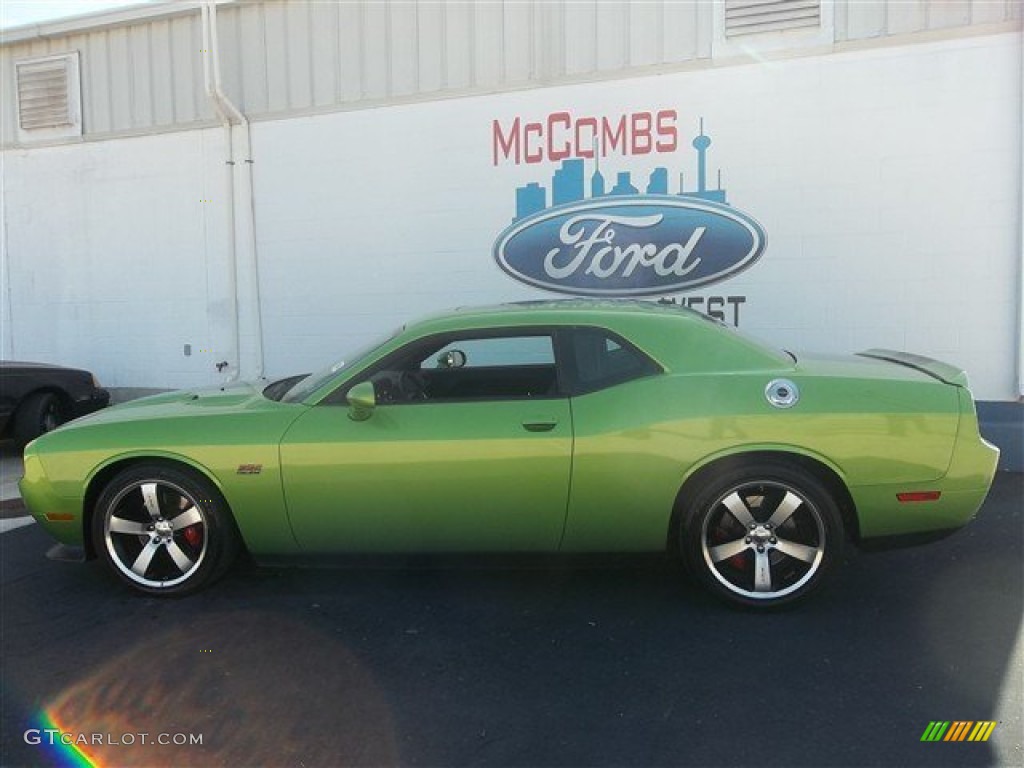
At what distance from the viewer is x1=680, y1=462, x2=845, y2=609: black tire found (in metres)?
3.83

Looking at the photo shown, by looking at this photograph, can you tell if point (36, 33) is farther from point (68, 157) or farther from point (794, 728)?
point (794, 728)

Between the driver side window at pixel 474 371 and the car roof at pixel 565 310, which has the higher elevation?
the car roof at pixel 565 310

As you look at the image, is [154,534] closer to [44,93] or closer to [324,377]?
[324,377]

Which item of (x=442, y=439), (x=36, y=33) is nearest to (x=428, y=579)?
(x=442, y=439)

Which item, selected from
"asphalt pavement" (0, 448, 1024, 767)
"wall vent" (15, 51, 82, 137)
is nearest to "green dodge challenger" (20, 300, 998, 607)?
"asphalt pavement" (0, 448, 1024, 767)

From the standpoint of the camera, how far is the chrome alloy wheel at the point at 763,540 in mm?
3850

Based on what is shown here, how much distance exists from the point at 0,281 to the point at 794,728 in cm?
1085

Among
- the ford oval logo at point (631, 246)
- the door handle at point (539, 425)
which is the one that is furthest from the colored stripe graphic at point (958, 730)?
the ford oval logo at point (631, 246)

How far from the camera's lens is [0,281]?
10422 millimetres

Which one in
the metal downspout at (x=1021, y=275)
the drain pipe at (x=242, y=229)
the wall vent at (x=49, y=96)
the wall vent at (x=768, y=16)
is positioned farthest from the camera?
the wall vent at (x=49, y=96)

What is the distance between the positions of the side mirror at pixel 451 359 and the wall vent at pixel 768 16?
4458 millimetres

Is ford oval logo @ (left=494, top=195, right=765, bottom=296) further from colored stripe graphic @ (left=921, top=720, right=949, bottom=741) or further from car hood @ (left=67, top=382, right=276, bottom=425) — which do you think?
colored stripe graphic @ (left=921, top=720, right=949, bottom=741)

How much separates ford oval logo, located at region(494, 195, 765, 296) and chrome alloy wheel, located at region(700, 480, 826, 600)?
4.18 meters

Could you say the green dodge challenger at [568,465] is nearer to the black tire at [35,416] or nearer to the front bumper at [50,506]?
the front bumper at [50,506]
